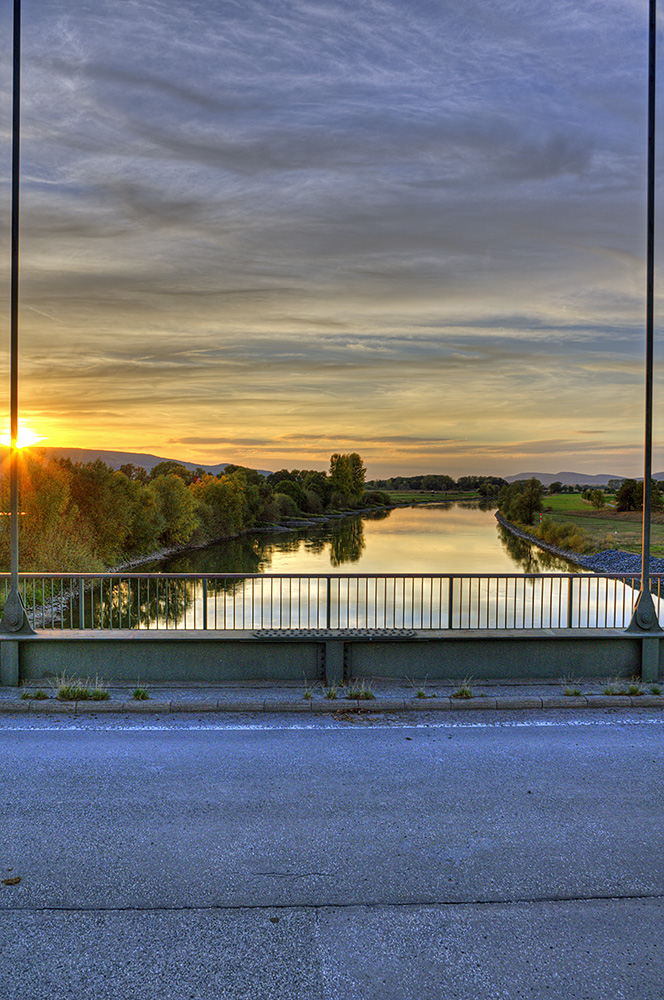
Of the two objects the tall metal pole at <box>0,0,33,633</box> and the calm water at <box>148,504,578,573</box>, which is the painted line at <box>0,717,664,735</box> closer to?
the tall metal pole at <box>0,0,33,633</box>

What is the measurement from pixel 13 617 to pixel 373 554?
59.2 metres

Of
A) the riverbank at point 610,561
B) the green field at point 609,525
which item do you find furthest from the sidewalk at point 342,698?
the green field at point 609,525

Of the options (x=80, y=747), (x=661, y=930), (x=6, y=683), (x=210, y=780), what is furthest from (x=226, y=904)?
(x=6, y=683)

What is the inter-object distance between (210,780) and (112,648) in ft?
12.0

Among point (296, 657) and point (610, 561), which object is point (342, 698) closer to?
point (296, 657)

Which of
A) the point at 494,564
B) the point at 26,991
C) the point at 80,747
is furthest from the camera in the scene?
the point at 494,564

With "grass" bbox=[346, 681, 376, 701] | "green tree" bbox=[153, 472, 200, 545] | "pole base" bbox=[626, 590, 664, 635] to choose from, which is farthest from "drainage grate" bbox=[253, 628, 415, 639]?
"green tree" bbox=[153, 472, 200, 545]

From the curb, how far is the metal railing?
0.99 meters

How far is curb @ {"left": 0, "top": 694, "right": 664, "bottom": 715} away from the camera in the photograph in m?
8.70

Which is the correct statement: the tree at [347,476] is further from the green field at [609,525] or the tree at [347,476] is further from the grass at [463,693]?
the grass at [463,693]

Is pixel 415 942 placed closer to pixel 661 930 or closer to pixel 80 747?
pixel 661 930

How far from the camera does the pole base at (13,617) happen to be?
31.5ft

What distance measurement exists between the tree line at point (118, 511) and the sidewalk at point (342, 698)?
3517 centimetres

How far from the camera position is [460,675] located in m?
9.67
